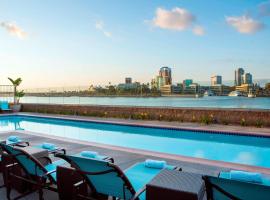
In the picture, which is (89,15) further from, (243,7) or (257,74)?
(257,74)

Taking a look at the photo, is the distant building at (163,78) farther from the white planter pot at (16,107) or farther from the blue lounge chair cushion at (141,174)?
the blue lounge chair cushion at (141,174)

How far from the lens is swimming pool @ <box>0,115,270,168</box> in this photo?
7.78 meters

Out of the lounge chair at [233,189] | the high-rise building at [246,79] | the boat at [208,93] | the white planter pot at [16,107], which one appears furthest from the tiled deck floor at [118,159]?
the high-rise building at [246,79]

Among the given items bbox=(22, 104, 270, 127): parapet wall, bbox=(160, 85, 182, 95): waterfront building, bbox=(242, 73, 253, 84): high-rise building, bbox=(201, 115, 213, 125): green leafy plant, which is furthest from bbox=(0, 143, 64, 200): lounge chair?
bbox=(242, 73, 253, 84): high-rise building

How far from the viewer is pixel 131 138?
33.5 ft

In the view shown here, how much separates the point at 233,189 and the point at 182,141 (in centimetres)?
781

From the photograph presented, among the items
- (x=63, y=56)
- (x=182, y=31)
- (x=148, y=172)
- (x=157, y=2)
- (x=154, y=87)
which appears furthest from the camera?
(x=63, y=56)

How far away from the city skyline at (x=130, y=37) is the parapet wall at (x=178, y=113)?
5.37 meters

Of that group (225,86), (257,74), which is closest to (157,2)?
(225,86)

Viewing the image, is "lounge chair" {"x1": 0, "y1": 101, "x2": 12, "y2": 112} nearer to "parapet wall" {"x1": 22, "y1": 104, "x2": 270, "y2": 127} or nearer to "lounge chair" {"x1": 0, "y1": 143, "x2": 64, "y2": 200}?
"parapet wall" {"x1": 22, "y1": 104, "x2": 270, "y2": 127}

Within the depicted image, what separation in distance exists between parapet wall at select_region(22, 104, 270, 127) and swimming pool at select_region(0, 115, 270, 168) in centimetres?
170

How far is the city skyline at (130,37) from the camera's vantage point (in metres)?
15.8

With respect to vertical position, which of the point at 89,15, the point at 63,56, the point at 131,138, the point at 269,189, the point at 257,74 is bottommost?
the point at 131,138

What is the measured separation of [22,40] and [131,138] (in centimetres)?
1286
